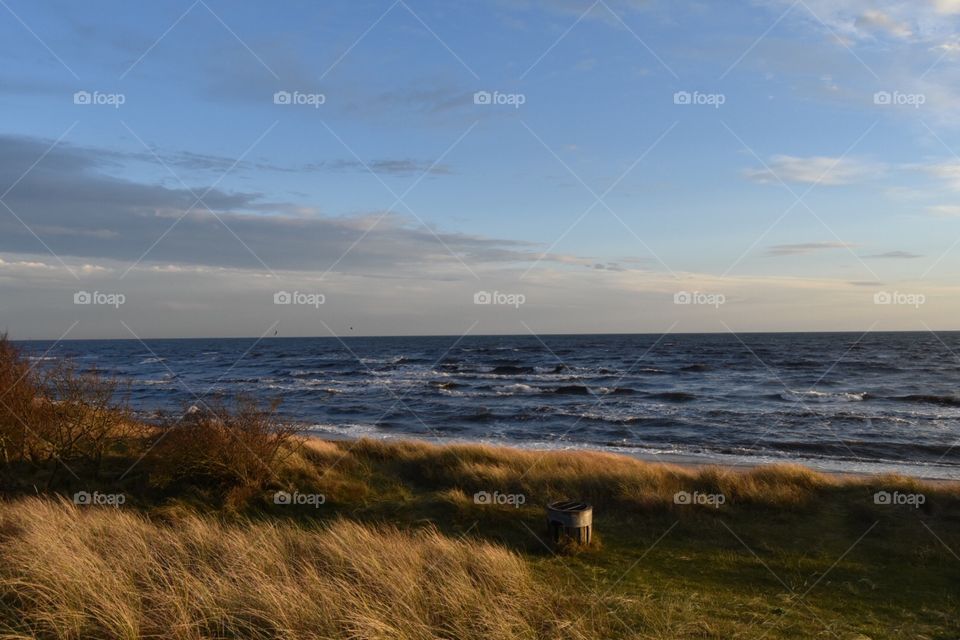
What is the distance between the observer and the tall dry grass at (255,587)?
5.15 metres

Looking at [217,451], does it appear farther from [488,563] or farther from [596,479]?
[596,479]

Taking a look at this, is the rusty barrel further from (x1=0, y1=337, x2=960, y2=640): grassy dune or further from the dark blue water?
the dark blue water

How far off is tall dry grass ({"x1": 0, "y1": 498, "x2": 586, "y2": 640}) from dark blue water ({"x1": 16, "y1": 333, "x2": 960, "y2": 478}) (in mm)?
6926

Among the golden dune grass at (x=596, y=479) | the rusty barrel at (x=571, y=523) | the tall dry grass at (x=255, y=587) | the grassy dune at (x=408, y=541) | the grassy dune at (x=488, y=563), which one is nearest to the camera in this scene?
the tall dry grass at (x=255, y=587)

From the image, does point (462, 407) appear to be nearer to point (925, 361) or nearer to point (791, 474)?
point (791, 474)

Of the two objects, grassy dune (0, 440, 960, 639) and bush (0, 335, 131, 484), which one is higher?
bush (0, 335, 131, 484)

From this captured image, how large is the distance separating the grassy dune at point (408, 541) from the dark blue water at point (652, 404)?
6.19 ft

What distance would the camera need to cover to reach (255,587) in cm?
570

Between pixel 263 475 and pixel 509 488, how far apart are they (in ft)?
16.4

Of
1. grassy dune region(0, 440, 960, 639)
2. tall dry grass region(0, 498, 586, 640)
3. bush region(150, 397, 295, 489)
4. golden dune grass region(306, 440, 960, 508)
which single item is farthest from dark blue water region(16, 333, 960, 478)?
tall dry grass region(0, 498, 586, 640)

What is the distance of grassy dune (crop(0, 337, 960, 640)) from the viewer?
5523mm

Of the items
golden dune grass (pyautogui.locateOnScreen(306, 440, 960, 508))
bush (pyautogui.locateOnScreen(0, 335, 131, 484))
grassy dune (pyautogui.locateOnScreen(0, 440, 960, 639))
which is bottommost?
grassy dune (pyautogui.locateOnScreen(0, 440, 960, 639))

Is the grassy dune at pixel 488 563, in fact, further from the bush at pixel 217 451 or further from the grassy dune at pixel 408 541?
the bush at pixel 217 451

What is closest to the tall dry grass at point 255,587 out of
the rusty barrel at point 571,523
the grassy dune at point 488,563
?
the grassy dune at point 488,563
